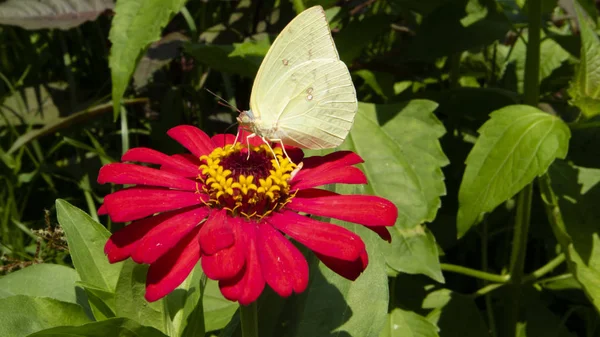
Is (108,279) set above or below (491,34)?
below

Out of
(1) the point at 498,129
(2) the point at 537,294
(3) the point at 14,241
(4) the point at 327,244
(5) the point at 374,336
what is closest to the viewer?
(4) the point at 327,244

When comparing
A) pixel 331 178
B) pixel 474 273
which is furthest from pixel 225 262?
pixel 474 273

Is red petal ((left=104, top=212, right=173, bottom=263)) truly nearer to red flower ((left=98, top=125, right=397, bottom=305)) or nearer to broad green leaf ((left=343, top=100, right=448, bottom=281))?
red flower ((left=98, top=125, right=397, bottom=305))

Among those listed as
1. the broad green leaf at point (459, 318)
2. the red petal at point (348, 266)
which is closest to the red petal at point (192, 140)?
the red petal at point (348, 266)

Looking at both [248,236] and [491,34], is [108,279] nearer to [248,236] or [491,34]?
[248,236]

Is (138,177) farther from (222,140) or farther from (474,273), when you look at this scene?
(474,273)

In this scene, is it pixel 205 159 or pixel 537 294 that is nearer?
pixel 205 159

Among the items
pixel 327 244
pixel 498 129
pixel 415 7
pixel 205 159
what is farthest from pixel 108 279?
pixel 415 7

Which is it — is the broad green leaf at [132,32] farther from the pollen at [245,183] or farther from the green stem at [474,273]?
the green stem at [474,273]
